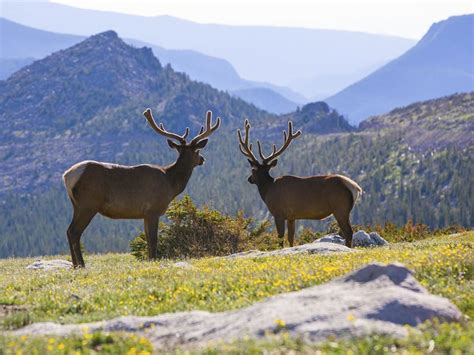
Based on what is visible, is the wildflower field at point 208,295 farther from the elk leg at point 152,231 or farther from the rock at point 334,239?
the rock at point 334,239

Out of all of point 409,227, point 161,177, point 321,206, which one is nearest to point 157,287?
point 161,177

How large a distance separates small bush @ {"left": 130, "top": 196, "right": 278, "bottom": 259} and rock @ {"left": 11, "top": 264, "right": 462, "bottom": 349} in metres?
16.9

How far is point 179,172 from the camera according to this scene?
72.5ft

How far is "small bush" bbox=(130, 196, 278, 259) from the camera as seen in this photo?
1072 inches

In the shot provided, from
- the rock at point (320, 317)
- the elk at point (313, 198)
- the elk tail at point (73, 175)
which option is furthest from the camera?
the elk at point (313, 198)

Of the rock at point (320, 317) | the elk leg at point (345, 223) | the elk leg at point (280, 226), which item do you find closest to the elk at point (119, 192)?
the elk leg at point (280, 226)

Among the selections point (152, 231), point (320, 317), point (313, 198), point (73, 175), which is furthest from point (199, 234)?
point (320, 317)

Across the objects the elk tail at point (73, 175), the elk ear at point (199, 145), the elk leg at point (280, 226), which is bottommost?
the elk leg at point (280, 226)

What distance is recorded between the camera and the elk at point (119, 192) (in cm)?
1956

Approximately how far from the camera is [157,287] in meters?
13.2

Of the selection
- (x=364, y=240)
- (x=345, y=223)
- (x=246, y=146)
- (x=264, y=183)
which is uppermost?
(x=246, y=146)

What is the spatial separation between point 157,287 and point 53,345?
15.4 ft

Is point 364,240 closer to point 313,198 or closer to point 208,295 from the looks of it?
point 313,198

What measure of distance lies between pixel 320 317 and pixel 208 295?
152 inches
